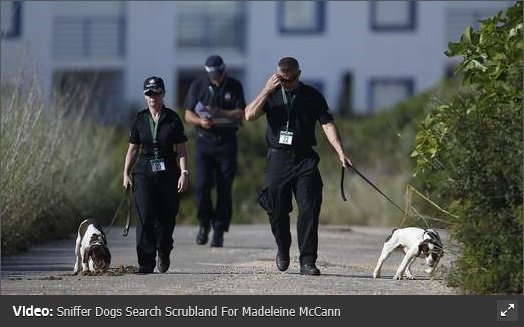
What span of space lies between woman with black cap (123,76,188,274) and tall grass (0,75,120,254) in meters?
2.48

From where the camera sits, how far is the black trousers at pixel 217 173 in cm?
1614

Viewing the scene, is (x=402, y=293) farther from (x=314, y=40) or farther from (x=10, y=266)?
(x=314, y=40)

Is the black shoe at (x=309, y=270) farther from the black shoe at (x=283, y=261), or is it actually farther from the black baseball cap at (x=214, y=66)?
the black baseball cap at (x=214, y=66)

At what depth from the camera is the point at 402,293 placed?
11242mm

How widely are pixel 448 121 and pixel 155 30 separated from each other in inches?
1097

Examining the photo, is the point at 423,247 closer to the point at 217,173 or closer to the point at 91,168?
the point at 217,173

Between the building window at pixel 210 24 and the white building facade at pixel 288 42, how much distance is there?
0.10 feet

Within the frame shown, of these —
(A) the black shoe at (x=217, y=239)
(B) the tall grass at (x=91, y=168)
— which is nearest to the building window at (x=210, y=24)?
(B) the tall grass at (x=91, y=168)

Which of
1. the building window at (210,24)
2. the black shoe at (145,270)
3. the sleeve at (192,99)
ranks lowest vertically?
the black shoe at (145,270)

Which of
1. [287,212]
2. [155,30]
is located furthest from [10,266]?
[155,30]

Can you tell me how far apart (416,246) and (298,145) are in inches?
58.2

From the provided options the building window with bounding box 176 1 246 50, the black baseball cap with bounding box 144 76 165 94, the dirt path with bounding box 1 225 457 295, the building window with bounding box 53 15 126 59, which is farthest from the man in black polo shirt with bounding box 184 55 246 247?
the building window with bounding box 53 15 126 59

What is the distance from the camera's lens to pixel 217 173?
16328mm

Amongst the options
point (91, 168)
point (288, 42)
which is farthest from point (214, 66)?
point (288, 42)
